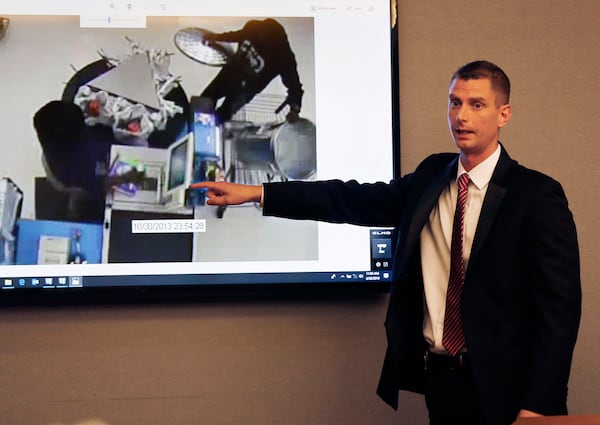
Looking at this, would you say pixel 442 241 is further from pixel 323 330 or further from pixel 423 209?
pixel 323 330

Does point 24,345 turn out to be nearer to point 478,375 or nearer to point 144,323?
point 144,323

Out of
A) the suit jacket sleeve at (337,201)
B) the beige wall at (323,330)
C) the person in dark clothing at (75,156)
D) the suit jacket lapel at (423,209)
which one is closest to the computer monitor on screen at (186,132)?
the person in dark clothing at (75,156)

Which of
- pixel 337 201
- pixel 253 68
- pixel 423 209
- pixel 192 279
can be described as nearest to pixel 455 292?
pixel 423 209

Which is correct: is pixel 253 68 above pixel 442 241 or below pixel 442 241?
above

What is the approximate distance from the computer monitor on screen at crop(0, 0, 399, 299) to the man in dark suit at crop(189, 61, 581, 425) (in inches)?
22.5

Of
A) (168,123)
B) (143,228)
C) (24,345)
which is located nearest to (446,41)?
(168,123)

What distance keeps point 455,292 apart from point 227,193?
0.70 metres

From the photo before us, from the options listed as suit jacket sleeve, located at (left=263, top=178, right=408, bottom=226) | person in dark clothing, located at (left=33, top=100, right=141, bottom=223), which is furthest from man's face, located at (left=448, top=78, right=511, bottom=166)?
person in dark clothing, located at (left=33, top=100, right=141, bottom=223)

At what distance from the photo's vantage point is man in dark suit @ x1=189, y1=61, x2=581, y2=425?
194 cm

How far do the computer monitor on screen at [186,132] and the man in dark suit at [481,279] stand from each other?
57 centimetres

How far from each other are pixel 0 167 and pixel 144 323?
0.76 meters

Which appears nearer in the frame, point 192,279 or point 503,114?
point 503,114

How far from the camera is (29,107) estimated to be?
279cm

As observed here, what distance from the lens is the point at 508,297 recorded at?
6.61ft
